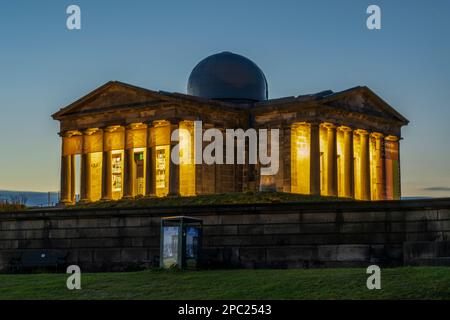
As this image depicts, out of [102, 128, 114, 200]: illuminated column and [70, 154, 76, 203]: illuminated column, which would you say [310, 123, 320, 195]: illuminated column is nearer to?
[102, 128, 114, 200]: illuminated column

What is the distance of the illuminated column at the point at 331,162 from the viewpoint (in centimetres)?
7419

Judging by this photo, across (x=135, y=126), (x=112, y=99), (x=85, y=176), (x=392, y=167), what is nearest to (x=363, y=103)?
(x=392, y=167)

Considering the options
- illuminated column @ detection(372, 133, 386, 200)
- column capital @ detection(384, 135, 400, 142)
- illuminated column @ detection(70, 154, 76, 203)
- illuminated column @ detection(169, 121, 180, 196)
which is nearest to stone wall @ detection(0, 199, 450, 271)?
illuminated column @ detection(169, 121, 180, 196)

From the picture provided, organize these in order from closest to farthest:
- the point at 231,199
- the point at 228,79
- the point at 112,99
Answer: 1. the point at 231,199
2. the point at 112,99
3. the point at 228,79

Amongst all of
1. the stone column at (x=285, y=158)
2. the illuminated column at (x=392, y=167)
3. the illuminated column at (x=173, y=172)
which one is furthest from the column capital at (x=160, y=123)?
the illuminated column at (x=392, y=167)

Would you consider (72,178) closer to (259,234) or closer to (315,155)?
(315,155)

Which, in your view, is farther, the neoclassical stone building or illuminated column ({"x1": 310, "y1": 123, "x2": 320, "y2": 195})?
the neoclassical stone building

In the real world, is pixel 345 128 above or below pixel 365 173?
above

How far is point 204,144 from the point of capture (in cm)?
7638

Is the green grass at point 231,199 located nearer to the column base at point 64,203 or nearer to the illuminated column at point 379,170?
the column base at point 64,203

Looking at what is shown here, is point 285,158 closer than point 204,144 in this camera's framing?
Yes

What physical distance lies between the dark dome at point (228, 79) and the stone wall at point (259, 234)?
40.3m

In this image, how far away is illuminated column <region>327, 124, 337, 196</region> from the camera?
7419cm
